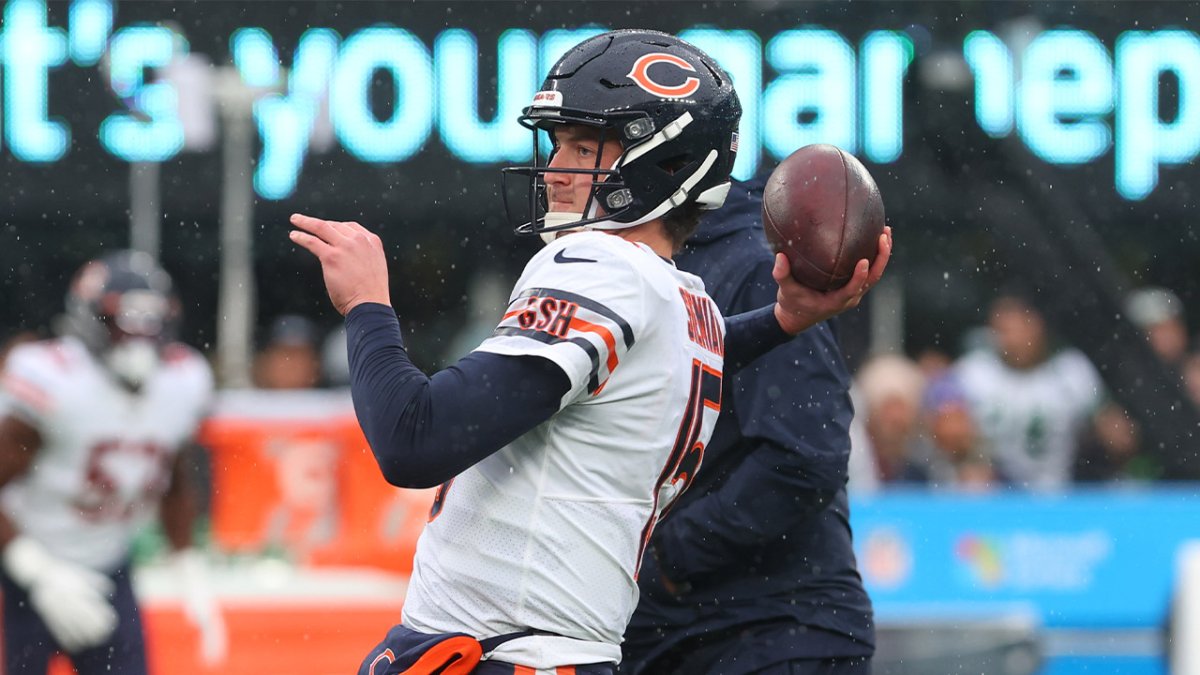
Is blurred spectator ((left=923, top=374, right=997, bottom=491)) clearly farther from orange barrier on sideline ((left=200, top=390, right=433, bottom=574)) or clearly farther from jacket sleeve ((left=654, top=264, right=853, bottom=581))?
Result: jacket sleeve ((left=654, top=264, right=853, bottom=581))

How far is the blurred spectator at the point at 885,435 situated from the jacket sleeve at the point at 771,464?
5206 mm

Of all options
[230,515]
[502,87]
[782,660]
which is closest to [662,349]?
[782,660]

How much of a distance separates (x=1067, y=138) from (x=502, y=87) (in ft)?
10.5

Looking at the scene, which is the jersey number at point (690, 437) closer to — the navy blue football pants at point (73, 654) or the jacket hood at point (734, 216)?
the jacket hood at point (734, 216)

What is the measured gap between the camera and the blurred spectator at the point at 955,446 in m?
9.10

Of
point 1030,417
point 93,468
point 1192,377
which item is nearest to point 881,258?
point 93,468

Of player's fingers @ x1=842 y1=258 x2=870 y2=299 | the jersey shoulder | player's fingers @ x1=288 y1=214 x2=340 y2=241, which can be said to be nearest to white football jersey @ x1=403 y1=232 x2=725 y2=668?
player's fingers @ x1=288 y1=214 x2=340 y2=241

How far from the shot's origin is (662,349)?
274 centimetres

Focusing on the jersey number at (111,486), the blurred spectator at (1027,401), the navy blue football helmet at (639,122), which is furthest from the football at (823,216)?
the blurred spectator at (1027,401)

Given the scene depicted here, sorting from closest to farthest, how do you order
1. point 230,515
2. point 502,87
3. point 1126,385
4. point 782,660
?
point 782,660 → point 230,515 → point 502,87 → point 1126,385

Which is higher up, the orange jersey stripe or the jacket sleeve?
the orange jersey stripe

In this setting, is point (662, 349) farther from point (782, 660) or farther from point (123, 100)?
point (123, 100)

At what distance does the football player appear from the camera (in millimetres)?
2557

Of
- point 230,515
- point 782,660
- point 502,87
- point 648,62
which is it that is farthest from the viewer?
point 502,87
